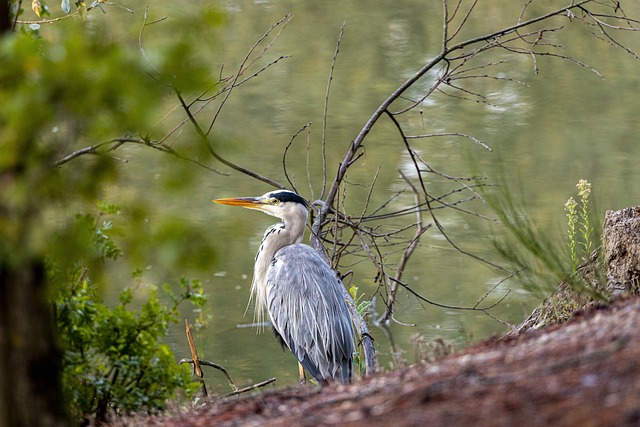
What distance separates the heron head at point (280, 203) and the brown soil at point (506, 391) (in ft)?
9.60

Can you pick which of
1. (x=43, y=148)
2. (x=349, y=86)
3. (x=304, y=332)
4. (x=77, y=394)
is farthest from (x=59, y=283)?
(x=349, y=86)

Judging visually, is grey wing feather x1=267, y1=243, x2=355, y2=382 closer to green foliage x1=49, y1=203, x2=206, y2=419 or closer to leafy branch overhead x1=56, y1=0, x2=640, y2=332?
leafy branch overhead x1=56, y1=0, x2=640, y2=332

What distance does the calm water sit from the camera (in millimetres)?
7840

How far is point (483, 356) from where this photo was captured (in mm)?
2789

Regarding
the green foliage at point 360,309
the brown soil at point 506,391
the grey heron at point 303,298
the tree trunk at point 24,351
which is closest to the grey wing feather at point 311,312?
the grey heron at point 303,298

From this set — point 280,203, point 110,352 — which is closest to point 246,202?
point 280,203

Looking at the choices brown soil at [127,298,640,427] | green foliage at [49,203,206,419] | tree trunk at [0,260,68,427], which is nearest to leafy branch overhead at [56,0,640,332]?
tree trunk at [0,260,68,427]

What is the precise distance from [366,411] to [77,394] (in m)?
1.71

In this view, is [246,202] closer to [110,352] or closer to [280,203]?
[280,203]

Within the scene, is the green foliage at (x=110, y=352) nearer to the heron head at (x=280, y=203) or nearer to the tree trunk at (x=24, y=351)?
the tree trunk at (x=24, y=351)

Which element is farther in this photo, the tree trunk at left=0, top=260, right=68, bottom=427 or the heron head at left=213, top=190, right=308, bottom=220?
the heron head at left=213, top=190, right=308, bottom=220

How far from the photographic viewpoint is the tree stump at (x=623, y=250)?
4.03 m

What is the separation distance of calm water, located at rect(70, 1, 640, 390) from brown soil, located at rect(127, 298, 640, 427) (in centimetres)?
242

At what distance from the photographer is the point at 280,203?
599 cm
